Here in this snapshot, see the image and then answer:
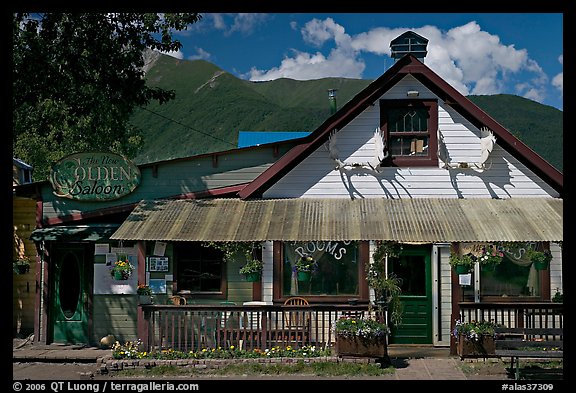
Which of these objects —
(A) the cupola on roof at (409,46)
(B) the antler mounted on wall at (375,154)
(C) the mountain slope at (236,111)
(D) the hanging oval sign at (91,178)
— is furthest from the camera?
(C) the mountain slope at (236,111)

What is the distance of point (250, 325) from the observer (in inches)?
523

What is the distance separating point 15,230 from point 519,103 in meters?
114

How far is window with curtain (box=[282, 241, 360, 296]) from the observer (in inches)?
555

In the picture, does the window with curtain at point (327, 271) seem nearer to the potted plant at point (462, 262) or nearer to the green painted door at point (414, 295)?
the green painted door at point (414, 295)

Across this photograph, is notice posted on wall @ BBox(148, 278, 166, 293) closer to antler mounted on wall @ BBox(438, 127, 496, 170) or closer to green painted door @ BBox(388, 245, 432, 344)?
green painted door @ BBox(388, 245, 432, 344)

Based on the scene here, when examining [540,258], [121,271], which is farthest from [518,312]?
[121,271]

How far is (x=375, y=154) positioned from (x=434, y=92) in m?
1.81

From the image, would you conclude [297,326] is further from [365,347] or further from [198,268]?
[198,268]

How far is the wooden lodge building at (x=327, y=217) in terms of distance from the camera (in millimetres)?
13742

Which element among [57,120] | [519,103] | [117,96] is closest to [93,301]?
[117,96]

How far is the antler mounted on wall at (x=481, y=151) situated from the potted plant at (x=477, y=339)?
11.4ft

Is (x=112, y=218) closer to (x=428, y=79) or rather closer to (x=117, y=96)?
(x=117, y=96)

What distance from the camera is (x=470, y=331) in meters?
12.3

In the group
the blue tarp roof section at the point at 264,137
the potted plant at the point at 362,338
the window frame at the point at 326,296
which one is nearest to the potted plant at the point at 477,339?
the potted plant at the point at 362,338
